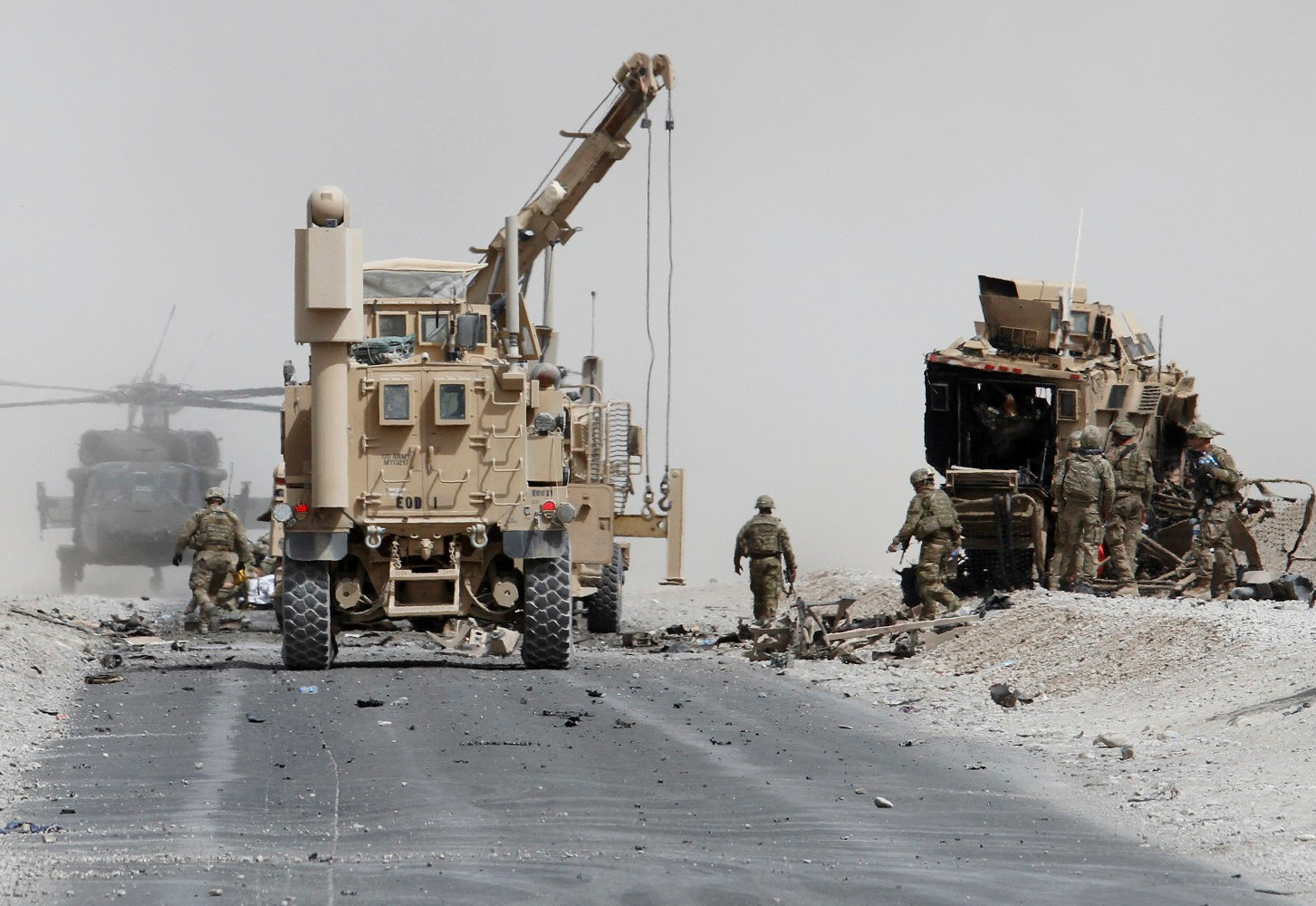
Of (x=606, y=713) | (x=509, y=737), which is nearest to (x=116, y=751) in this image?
(x=509, y=737)

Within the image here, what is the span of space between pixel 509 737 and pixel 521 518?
15.0 ft

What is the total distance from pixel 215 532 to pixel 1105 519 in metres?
9.54

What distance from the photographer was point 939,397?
20.5m

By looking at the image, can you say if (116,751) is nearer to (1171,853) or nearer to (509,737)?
(509,737)

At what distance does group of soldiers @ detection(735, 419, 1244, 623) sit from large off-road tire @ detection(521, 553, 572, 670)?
361 centimetres

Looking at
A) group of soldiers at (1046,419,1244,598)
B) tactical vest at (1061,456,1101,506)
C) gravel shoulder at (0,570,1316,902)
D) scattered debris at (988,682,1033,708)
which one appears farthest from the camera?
tactical vest at (1061,456,1101,506)

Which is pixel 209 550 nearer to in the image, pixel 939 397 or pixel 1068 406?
pixel 939 397

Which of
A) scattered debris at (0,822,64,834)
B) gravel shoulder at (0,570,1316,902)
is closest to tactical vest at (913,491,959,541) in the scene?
gravel shoulder at (0,570,1316,902)

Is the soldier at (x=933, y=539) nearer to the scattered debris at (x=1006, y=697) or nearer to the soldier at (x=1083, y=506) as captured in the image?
the soldier at (x=1083, y=506)

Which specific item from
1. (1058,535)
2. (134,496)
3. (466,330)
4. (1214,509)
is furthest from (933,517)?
(134,496)

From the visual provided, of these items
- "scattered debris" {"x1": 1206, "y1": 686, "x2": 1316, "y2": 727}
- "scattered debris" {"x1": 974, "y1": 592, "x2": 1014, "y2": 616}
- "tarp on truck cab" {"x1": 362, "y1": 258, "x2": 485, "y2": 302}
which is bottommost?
"scattered debris" {"x1": 1206, "y1": 686, "x2": 1316, "y2": 727}

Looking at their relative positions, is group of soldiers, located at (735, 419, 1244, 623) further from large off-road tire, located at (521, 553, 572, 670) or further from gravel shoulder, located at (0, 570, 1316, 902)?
large off-road tire, located at (521, 553, 572, 670)

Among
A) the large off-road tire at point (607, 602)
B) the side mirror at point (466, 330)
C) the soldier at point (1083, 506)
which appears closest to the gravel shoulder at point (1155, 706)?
the soldier at point (1083, 506)

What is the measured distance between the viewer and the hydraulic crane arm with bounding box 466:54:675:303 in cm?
2114
